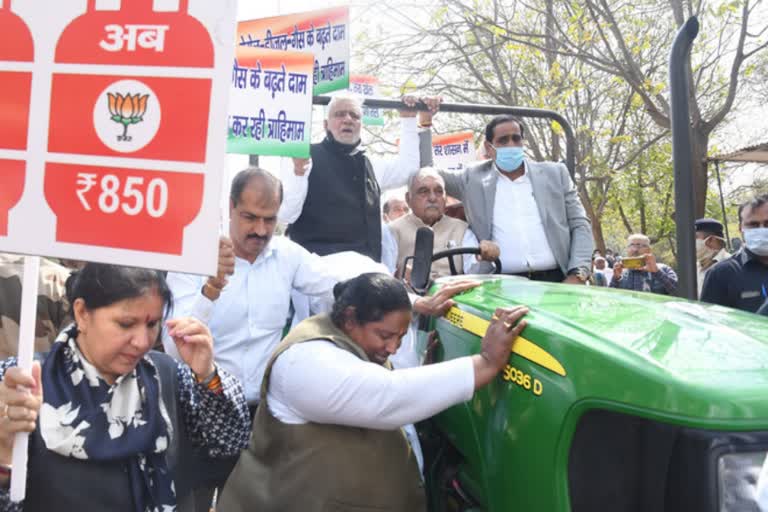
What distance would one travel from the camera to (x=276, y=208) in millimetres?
2879

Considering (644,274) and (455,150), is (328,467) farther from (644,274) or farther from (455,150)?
(455,150)

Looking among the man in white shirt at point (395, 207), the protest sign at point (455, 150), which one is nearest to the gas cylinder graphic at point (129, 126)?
the man in white shirt at point (395, 207)

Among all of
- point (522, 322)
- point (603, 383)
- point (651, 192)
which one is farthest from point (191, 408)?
point (651, 192)

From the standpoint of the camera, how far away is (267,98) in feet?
14.1

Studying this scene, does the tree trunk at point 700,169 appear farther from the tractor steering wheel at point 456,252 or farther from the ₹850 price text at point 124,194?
the ₹850 price text at point 124,194

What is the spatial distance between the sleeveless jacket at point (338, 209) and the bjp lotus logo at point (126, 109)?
1.95 meters

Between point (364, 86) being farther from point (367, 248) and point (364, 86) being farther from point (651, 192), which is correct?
point (651, 192)

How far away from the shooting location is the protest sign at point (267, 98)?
4215mm

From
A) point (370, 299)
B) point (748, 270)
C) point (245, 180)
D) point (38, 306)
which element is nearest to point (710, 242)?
point (748, 270)

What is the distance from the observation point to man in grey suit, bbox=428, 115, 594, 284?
352cm

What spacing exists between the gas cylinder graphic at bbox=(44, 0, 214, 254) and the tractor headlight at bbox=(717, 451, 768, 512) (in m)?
1.27

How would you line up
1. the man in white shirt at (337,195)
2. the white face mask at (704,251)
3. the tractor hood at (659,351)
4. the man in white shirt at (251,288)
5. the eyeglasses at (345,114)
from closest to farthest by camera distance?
1. the tractor hood at (659,351)
2. the man in white shirt at (251,288)
3. the man in white shirt at (337,195)
4. the eyeglasses at (345,114)
5. the white face mask at (704,251)

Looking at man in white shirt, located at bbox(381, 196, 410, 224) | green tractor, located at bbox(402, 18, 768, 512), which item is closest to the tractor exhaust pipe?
green tractor, located at bbox(402, 18, 768, 512)

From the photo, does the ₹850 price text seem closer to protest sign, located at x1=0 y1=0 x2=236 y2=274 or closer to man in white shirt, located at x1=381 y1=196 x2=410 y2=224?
protest sign, located at x1=0 y1=0 x2=236 y2=274
